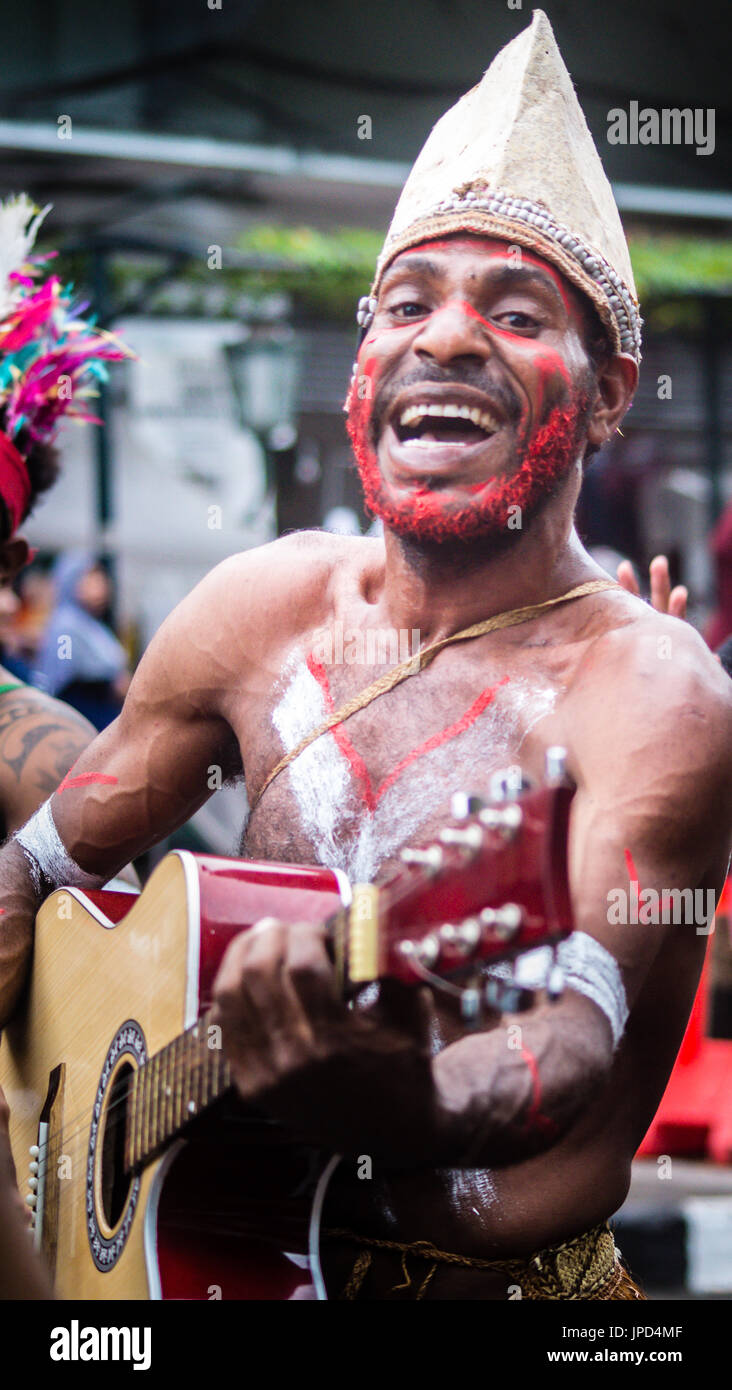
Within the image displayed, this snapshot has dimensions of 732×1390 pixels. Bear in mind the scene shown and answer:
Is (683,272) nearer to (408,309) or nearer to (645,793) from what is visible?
(408,309)

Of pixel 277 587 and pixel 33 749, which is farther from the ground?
pixel 277 587

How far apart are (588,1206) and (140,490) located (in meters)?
10.9

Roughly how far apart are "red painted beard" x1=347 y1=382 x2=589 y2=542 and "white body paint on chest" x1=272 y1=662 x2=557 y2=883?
0.89ft

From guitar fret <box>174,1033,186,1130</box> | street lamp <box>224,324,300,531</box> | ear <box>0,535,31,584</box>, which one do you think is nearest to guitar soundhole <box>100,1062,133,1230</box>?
guitar fret <box>174,1033,186,1130</box>

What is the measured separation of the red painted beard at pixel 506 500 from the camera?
2436mm

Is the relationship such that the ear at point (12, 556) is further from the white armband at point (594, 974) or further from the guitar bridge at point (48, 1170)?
the white armband at point (594, 974)

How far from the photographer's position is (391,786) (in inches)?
94.8

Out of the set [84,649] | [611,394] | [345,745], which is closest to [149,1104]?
[345,745]

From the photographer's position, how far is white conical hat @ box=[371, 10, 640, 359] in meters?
2.50

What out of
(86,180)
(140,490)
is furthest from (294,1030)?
(140,490)

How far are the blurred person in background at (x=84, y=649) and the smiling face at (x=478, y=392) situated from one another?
432 centimetres

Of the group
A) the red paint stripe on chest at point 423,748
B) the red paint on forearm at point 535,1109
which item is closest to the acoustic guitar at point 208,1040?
the red paint on forearm at point 535,1109

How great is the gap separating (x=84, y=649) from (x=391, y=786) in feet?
17.5
